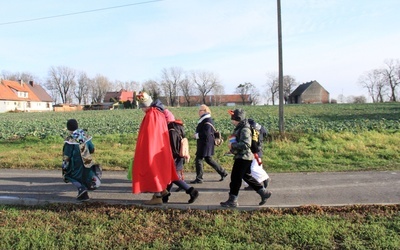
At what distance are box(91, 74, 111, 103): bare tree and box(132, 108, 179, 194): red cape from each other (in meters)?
124

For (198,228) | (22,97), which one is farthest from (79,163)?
(22,97)

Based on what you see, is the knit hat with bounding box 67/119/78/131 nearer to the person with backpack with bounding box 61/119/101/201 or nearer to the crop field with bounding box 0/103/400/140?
the person with backpack with bounding box 61/119/101/201

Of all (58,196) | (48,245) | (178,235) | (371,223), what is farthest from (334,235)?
(58,196)

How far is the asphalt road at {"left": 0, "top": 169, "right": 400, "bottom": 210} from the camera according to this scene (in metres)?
5.73

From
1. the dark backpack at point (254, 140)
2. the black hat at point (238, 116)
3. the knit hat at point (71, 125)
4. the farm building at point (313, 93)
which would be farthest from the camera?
the farm building at point (313, 93)

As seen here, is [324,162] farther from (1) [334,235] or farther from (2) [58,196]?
(2) [58,196]

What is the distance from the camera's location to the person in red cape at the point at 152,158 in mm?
5246

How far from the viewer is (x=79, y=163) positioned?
5824 mm

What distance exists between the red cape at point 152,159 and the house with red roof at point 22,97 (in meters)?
79.6

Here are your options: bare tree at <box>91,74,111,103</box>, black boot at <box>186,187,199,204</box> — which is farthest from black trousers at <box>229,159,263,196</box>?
bare tree at <box>91,74,111,103</box>

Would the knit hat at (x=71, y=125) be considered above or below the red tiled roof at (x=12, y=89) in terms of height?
below

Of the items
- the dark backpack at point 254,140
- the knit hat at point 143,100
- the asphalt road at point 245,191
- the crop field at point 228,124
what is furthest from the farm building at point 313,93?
the knit hat at point 143,100

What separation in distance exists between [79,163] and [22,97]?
287 ft

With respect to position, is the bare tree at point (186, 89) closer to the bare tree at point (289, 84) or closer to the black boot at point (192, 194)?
the bare tree at point (289, 84)
